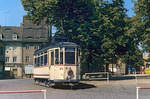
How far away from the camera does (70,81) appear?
20828 millimetres

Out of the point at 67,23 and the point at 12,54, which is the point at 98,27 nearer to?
the point at 67,23

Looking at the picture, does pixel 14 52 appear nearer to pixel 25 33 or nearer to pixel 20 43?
pixel 20 43

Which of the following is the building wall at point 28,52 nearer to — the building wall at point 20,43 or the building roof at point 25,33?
the building wall at point 20,43

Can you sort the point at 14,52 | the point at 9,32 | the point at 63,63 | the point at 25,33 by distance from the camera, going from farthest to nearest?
the point at 9,32, the point at 25,33, the point at 14,52, the point at 63,63

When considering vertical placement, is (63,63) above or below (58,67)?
above

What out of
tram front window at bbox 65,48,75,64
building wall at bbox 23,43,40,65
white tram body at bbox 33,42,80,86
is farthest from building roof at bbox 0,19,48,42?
tram front window at bbox 65,48,75,64

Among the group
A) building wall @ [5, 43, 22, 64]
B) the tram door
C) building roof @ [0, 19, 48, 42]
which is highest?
building roof @ [0, 19, 48, 42]

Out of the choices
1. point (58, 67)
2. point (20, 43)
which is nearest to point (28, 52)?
point (20, 43)

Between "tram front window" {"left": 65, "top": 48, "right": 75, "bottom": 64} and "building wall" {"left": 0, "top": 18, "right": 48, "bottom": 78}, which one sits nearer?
"tram front window" {"left": 65, "top": 48, "right": 75, "bottom": 64}

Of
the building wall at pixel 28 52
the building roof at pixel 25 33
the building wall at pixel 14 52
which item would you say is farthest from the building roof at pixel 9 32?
the building wall at pixel 28 52

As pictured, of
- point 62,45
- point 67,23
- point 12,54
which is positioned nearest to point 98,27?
point 67,23

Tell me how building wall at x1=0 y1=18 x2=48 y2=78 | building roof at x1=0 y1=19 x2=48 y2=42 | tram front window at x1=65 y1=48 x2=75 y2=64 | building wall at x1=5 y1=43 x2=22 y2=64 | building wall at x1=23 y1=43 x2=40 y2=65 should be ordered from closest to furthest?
tram front window at x1=65 y1=48 x2=75 y2=64, building wall at x1=0 y1=18 x2=48 y2=78, building wall at x1=5 y1=43 x2=22 y2=64, building wall at x1=23 y1=43 x2=40 y2=65, building roof at x1=0 y1=19 x2=48 y2=42

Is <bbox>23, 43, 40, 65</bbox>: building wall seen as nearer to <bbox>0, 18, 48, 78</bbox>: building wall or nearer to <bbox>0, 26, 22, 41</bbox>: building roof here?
<bbox>0, 18, 48, 78</bbox>: building wall

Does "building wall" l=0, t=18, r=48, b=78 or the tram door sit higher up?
"building wall" l=0, t=18, r=48, b=78
